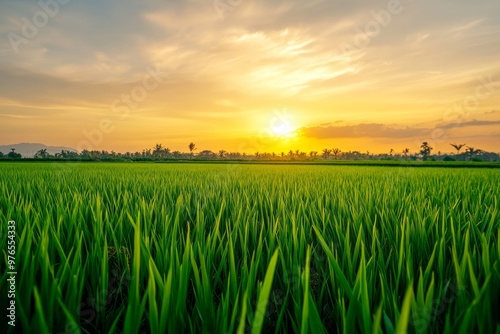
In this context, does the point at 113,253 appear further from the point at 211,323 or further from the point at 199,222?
the point at 211,323

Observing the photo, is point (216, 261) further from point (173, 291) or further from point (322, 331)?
point (322, 331)

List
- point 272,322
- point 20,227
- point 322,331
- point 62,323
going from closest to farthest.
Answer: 1. point 322,331
2. point 62,323
3. point 272,322
4. point 20,227

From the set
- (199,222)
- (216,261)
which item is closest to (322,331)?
(216,261)

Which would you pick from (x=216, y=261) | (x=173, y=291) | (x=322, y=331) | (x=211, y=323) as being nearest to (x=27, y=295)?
(x=173, y=291)

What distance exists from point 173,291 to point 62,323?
0.27m

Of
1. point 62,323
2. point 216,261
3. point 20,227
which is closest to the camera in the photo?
point 62,323

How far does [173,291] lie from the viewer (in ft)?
2.70

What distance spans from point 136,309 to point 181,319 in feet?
0.38

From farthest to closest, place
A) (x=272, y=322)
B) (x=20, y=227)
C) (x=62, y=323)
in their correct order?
(x=20, y=227) < (x=272, y=322) < (x=62, y=323)

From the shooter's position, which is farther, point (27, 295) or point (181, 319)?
point (27, 295)

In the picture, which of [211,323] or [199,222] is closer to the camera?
[211,323]

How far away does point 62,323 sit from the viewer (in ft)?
2.57

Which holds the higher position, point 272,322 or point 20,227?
point 20,227

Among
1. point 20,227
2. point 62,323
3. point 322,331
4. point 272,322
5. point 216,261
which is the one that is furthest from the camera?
point 20,227
